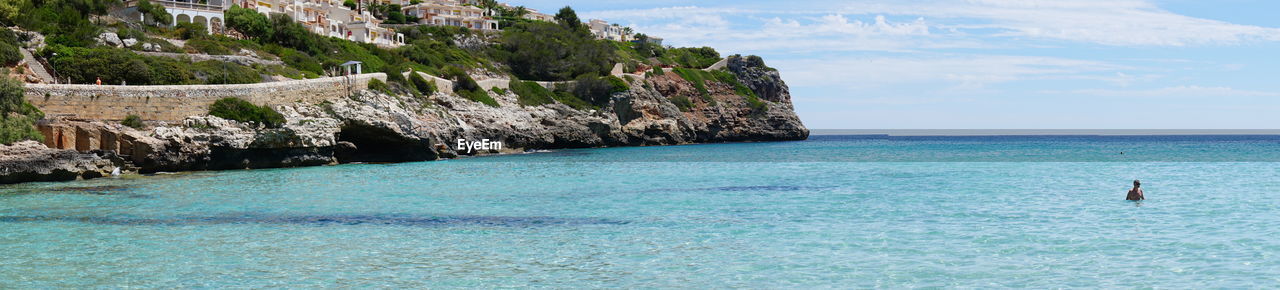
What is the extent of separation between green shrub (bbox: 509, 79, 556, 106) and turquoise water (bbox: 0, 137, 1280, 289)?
3441 centimetres

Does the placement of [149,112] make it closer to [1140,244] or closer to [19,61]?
[19,61]

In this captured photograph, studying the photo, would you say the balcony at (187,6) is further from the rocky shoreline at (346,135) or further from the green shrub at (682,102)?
the green shrub at (682,102)

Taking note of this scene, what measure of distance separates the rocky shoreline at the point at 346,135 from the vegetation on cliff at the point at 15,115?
0.58m

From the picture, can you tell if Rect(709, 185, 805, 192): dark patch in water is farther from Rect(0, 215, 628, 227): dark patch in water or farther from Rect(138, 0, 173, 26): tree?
Rect(138, 0, 173, 26): tree

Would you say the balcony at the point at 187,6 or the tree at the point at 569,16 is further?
the tree at the point at 569,16

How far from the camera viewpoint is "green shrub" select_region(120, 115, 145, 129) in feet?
107

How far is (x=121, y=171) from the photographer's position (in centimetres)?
3153

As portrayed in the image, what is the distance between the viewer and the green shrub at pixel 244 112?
3534 cm

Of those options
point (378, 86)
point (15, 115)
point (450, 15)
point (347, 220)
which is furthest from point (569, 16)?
point (347, 220)

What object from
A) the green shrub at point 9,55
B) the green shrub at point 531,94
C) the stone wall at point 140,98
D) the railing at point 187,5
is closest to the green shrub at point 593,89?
the green shrub at point 531,94

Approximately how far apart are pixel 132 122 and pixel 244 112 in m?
4.13

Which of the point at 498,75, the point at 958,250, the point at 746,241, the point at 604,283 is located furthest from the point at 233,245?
the point at 498,75

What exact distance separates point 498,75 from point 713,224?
182 feet

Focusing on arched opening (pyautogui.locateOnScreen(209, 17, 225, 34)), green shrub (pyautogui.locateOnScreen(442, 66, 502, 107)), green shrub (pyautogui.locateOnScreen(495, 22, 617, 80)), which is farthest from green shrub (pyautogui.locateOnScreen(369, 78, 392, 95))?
green shrub (pyautogui.locateOnScreen(495, 22, 617, 80))
